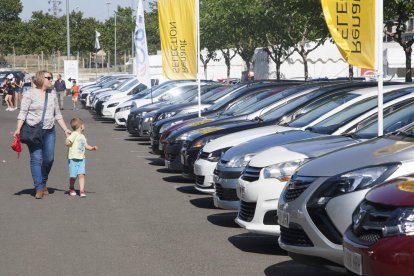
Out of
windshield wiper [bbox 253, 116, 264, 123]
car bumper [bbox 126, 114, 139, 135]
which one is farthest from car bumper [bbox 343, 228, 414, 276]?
car bumper [bbox 126, 114, 139, 135]

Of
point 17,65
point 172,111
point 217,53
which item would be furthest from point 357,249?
point 17,65

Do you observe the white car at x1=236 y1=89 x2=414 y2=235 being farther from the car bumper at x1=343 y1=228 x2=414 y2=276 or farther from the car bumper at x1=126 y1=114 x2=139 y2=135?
the car bumper at x1=126 y1=114 x2=139 y2=135

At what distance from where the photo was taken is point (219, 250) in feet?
31.2

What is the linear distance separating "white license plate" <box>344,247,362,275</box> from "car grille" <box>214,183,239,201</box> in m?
4.68

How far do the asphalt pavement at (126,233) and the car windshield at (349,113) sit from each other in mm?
1485

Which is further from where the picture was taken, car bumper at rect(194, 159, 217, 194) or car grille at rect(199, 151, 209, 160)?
car grille at rect(199, 151, 209, 160)

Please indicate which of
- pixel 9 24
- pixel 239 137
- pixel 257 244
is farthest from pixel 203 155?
pixel 9 24

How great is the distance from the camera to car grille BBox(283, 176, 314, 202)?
7848 mm

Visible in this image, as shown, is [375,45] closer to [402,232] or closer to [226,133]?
[226,133]

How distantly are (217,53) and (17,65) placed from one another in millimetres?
45578

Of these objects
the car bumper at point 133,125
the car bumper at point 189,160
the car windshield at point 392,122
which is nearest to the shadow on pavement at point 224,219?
the car windshield at point 392,122

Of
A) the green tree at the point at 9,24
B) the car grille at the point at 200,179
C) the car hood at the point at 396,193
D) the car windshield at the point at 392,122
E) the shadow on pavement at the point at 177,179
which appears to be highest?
the green tree at the point at 9,24

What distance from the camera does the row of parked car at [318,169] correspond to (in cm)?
593

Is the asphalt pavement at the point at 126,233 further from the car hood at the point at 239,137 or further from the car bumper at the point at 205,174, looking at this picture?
the car hood at the point at 239,137
